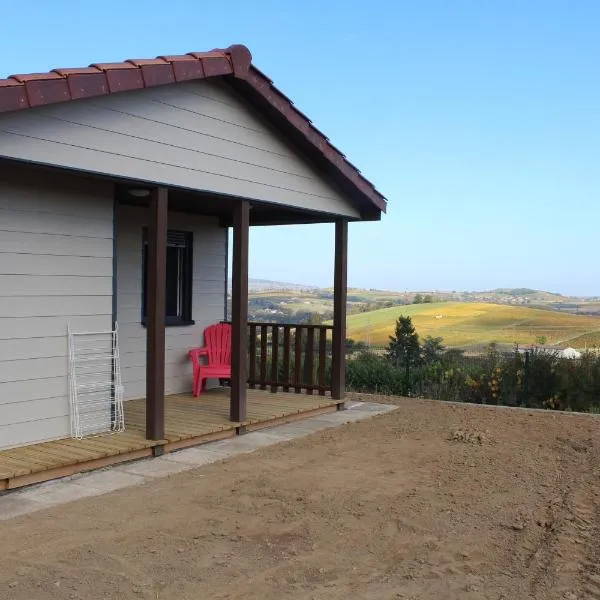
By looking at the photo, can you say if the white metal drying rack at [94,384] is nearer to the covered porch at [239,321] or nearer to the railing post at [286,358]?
the covered porch at [239,321]

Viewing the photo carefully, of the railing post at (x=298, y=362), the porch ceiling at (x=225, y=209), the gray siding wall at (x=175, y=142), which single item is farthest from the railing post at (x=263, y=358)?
the gray siding wall at (x=175, y=142)

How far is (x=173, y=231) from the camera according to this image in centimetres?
941

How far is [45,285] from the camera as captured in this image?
20.4 feet

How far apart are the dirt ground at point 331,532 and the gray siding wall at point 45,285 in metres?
1.37

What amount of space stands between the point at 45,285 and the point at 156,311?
3.17 feet

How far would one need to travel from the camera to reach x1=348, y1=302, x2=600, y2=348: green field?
13.8m

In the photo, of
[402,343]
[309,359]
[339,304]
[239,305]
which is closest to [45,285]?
[239,305]

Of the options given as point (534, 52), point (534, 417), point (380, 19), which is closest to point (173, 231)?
point (534, 417)

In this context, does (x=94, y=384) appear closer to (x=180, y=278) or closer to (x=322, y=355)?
(x=180, y=278)

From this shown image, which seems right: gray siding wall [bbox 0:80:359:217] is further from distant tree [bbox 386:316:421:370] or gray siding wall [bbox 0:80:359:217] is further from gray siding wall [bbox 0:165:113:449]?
distant tree [bbox 386:316:421:370]

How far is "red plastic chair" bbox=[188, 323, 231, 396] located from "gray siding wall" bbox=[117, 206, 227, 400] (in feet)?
0.52

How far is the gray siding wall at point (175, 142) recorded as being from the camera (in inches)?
207

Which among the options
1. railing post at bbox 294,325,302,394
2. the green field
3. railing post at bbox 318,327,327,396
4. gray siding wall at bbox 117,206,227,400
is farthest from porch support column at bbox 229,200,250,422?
the green field

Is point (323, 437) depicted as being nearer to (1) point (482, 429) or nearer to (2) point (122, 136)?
(1) point (482, 429)
